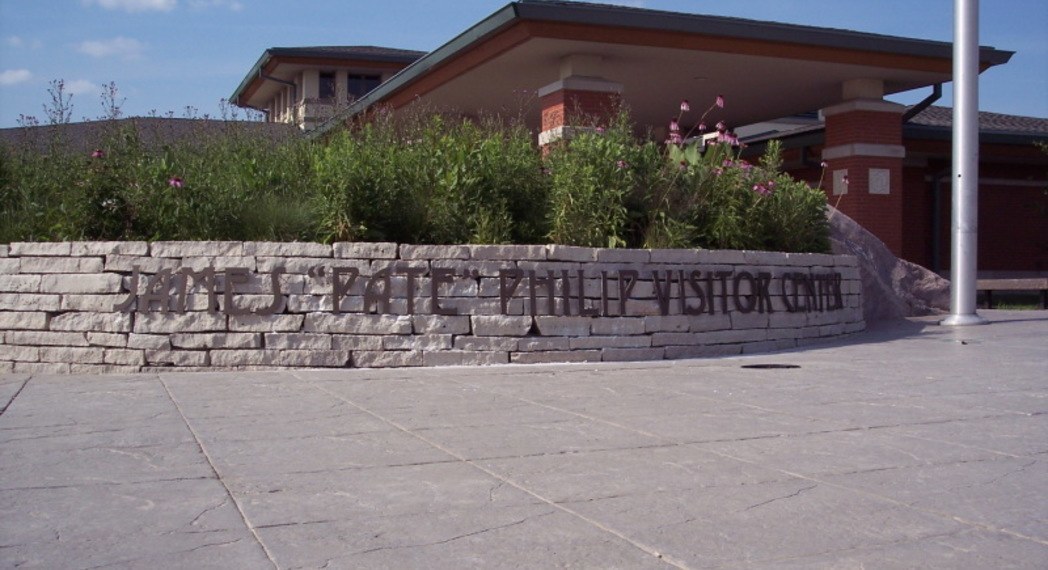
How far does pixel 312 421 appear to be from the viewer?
6.49 m

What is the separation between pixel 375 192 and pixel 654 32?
6.62 meters

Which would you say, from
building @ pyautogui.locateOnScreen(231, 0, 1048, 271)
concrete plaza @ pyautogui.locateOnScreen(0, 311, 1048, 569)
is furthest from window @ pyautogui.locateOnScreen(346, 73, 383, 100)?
concrete plaza @ pyautogui.locateOnScreen(0, 311, 1048, 569)

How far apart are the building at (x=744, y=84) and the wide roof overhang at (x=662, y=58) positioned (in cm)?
2

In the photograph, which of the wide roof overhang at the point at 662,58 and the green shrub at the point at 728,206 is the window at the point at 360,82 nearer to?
the wide roof overhang at the point at 662,58

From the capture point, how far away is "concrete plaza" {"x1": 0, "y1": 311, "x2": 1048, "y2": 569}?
395cm

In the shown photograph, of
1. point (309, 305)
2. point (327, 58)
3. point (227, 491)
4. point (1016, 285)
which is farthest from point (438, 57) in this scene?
point (327, 58)

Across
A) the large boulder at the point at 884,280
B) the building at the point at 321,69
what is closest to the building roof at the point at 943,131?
the large boulder at the point at 884,280

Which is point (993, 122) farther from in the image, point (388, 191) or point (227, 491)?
point (227, 491)

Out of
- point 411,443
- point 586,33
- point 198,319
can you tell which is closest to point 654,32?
point 586,33

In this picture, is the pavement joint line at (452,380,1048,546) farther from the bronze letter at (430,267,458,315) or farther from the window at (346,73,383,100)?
the window at (346,73,383,100)

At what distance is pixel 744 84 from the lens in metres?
18.9

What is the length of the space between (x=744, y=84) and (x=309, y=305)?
12047mm

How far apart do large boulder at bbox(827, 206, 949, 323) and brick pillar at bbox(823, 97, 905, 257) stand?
8.11ft

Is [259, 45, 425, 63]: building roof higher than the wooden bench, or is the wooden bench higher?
[259, 45, 425, 63]: building roof
